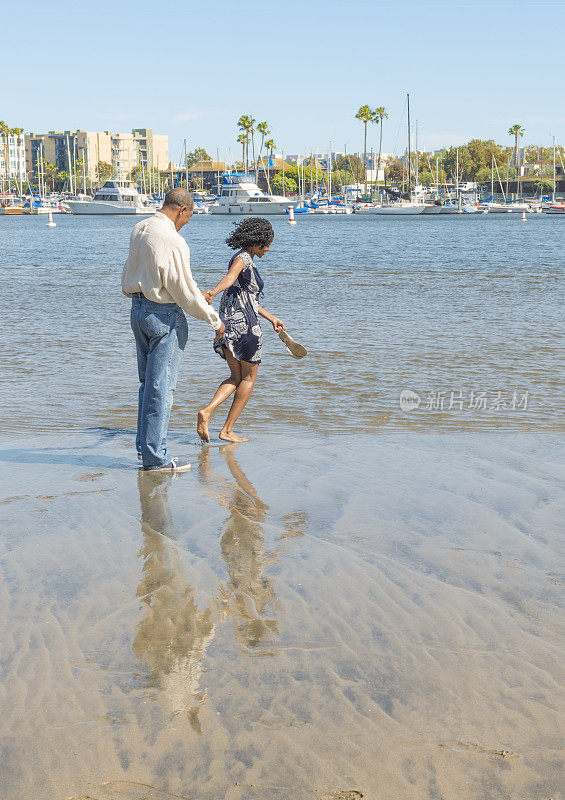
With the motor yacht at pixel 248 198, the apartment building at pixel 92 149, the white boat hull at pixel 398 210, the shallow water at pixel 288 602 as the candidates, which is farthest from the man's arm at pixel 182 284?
the apartment building at pixel 92 149

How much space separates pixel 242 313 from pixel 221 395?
0.67 meters

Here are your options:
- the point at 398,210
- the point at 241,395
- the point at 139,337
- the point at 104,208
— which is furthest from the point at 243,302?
the point at 398,210

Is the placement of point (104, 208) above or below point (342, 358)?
above

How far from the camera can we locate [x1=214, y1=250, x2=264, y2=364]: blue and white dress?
20.1 feet

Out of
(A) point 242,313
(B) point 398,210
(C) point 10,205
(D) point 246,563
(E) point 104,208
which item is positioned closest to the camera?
(D) point 246,563

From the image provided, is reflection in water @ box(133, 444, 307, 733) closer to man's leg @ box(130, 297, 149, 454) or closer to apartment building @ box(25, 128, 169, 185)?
man's leg @ box(130, 297, 149, 454)

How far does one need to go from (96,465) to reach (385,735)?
361 cm

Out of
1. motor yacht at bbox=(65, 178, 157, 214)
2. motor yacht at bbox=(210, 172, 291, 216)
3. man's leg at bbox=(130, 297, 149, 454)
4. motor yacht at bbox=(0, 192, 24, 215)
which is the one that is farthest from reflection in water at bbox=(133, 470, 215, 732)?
motor yacht at bbox=(0, 192, 24, 215)

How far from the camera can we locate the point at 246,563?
382cm

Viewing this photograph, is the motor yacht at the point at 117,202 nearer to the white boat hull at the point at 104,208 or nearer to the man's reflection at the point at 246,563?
the white boat hull at the point at 104,208

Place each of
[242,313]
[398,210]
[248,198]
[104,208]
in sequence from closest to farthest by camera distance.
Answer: [242,313], [248,198], [104,208], [398,210]

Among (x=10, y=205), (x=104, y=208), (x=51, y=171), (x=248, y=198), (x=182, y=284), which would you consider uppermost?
(x=51, y=171)

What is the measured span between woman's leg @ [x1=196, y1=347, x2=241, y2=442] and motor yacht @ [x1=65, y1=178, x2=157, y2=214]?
101 m

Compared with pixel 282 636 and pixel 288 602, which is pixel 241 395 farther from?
pixel 282 636
